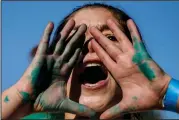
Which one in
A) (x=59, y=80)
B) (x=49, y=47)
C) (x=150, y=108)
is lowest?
(x=150, y=108)

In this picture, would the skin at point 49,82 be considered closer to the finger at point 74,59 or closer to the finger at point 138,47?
the finger at point 74,59

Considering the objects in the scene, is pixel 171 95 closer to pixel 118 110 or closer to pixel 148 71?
pixel 148 71

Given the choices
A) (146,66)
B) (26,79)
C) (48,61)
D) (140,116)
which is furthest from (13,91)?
(140,116)

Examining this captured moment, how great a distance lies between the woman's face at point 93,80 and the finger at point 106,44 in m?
0.06

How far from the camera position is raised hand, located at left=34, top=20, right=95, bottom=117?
187 centimetres

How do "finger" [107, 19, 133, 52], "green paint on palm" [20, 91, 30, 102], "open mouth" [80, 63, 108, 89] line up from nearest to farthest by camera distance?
"green paint on palm" [20, 91, 30, 102]
"finger" [107, 19, 133, 52]
"open mouth" [80, 63, 108, 89]

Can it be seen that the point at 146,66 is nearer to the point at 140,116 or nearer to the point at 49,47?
the point at 49,47

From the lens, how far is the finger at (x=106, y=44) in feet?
6.57

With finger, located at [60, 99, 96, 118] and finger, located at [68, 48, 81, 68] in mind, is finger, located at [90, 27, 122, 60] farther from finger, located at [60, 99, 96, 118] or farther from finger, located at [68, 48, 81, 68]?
finger, located at [60, 99, 96, 118]

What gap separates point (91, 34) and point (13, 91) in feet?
1.97

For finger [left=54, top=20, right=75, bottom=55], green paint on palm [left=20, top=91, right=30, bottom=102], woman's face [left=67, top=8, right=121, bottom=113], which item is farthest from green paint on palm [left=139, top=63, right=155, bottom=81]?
green paint on palm [left=20, top=91, right=30, bottom=102]

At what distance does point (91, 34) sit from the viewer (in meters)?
2.12

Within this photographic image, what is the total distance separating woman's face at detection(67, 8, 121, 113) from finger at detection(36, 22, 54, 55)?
9.9 inches

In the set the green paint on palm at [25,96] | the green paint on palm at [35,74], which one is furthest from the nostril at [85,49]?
the green paint on palm at [25,96]
